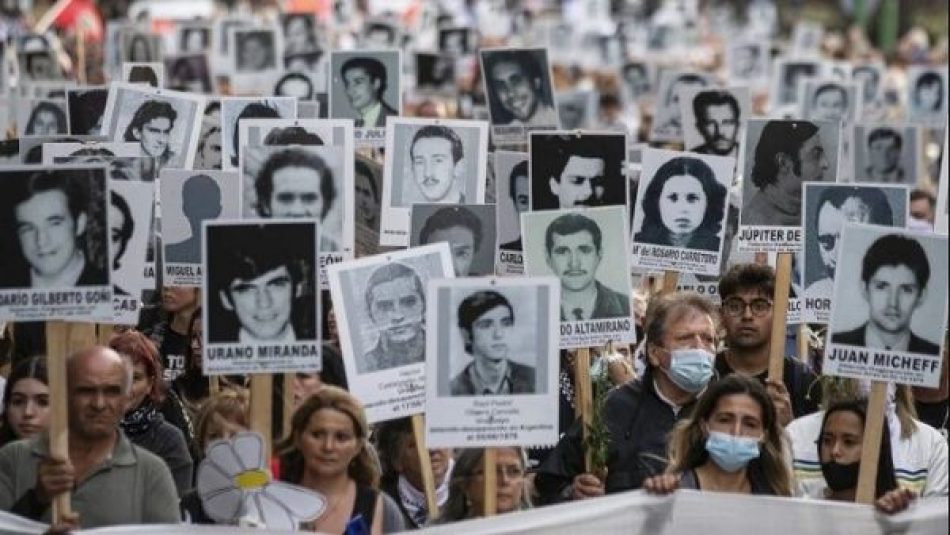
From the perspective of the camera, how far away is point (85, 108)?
14.6 m

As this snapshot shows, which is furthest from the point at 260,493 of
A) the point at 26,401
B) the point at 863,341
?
the point at 863,341

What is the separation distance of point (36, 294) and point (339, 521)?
1.20 metres

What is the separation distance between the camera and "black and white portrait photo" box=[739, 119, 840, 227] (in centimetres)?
1255

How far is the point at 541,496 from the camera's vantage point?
34.8 ft

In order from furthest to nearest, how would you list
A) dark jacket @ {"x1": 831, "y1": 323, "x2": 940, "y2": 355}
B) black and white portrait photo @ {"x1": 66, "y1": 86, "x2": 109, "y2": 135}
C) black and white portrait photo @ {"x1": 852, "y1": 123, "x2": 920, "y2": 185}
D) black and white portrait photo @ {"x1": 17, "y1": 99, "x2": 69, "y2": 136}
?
1. black and white portrait photo @ {"x1": 852, "y1": 123, "x2": 920, "y2": 185}
2. black and white portrait photo @ {"x1": 17, "y1": 99, "x2": 69, "y2": 136}
3. black and white portrait photo @ {"x1": 66, "y1": 86, "x2": 109, "y2": 135}
4. dark jacket @ {"x1": 831, "y1": 323, "x2": 940, "y2": 355}

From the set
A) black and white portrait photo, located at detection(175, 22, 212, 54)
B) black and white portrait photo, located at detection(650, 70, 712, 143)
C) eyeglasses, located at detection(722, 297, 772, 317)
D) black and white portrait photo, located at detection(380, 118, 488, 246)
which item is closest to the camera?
eyeglasses, located at detection(722, 297, 772, 317)

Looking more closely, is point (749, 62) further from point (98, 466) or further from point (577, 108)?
point (98, 466)

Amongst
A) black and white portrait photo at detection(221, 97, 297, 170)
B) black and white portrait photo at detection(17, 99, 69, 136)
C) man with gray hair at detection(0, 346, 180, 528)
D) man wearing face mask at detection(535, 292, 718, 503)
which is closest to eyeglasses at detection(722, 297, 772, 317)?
man wearing face mask at detection(535, 292, 718, 503)

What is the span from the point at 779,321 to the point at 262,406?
2452mm

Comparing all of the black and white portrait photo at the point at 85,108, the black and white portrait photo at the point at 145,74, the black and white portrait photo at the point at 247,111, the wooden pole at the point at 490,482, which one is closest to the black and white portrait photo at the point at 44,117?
the black and white portrait photo at the point at 145,74

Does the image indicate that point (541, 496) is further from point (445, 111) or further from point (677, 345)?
point (445, 111)

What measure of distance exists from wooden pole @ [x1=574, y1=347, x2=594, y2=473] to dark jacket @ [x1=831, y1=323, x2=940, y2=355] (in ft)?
3.27

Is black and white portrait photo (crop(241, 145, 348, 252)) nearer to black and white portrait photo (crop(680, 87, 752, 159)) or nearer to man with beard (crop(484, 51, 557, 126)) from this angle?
black and white portrait photo (crop(680, 87, 752, 159))

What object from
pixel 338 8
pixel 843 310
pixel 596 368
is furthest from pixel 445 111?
pixel 338 8
